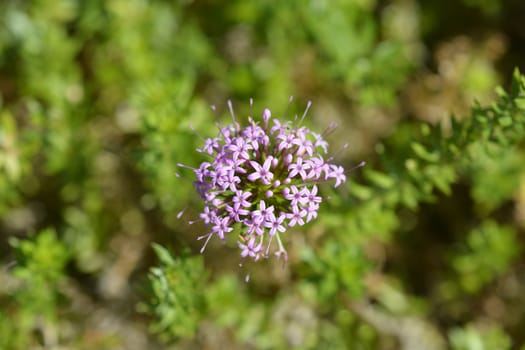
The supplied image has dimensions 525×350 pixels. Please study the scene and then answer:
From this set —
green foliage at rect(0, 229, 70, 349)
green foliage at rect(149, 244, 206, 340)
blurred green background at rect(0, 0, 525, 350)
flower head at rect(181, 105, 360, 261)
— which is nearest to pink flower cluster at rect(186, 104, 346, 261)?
flower head at rect(181, 105, 360, 261)

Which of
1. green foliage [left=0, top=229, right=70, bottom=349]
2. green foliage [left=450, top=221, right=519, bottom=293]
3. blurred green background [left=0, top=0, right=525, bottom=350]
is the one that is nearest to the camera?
green foliage [left=0, top=229, right=70, bottom=349]

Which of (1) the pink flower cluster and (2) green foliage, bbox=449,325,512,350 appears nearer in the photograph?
(1) the pink flower cluster

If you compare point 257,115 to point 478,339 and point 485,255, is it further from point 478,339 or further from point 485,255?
point 478,339

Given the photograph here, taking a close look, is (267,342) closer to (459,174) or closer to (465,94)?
(459,174)

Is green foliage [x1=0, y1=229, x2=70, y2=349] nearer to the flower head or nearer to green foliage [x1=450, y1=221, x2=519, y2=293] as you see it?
the flower head

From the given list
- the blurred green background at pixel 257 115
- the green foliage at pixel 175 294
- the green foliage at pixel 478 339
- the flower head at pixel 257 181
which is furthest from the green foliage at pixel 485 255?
the green foliage at pixel 175 294

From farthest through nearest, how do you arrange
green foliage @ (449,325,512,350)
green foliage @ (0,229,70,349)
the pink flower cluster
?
green foliage @ (449,325,512,350) < green foliage @ (0,229,70,349) < the pink flower cluster

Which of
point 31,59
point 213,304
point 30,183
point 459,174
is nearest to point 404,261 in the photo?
point 459,174
